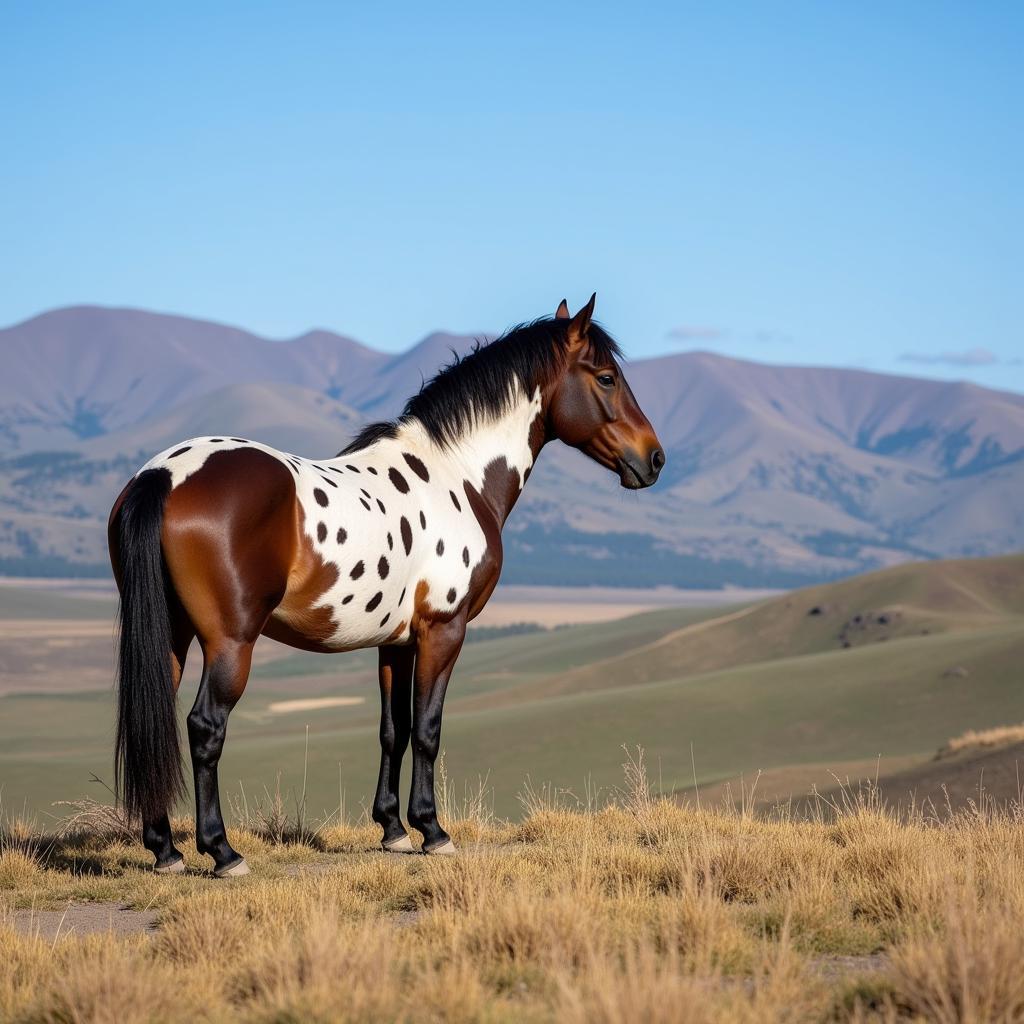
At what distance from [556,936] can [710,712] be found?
61.9 meters

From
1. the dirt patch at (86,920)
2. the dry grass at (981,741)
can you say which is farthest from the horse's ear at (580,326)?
the dry grass at (981,741)

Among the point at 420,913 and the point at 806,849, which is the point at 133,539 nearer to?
the point at 420,913

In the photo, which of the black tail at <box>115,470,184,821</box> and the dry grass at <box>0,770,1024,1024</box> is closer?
the dry grass at <box>0,770,1024,1024</box>

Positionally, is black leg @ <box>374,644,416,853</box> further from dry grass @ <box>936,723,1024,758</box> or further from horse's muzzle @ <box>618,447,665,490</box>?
dry grass @ <box>936,723,1024,758</box>

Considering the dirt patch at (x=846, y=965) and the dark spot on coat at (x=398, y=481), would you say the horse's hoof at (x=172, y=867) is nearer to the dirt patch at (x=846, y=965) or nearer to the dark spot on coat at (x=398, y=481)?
the dark spot on coat at (x=398, y=481)

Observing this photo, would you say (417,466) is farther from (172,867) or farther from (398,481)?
(172,867)

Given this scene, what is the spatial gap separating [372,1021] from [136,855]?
5035 mm

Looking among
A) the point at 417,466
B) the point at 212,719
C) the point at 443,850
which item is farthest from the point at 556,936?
the point at 417,466

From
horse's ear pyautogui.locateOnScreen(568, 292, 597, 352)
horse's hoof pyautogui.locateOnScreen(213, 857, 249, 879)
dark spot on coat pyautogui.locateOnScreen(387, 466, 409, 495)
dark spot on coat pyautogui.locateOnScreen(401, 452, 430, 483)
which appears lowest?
horse's hoof pyautogui.locateOnScreen(213, 857, 249, 879)

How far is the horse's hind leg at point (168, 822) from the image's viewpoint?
8078 millimetres

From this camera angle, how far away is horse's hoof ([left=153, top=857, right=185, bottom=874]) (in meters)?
8.55

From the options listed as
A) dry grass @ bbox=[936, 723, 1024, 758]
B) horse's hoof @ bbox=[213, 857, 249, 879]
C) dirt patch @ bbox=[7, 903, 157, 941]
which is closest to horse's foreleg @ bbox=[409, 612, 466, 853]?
horse's hoof @ bbox=[213, 857, 249, 879]

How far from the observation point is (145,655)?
788 centimetres

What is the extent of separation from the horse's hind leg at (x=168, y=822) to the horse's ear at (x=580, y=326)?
10.8ft
